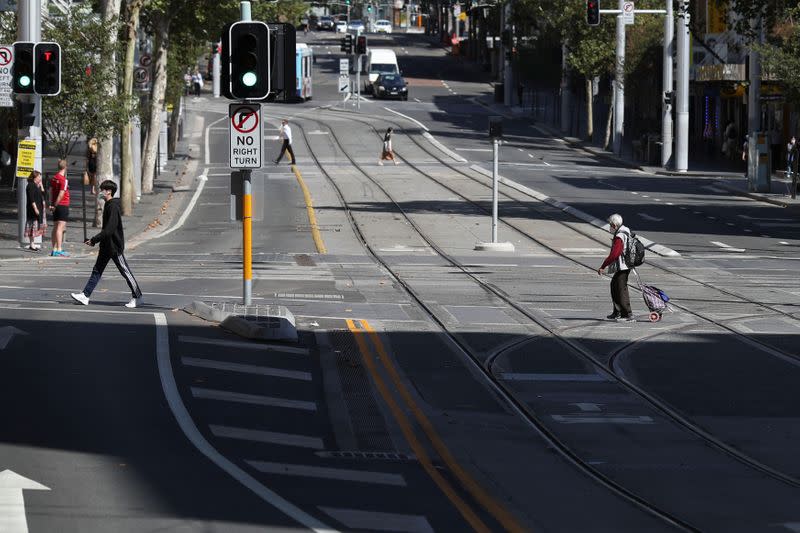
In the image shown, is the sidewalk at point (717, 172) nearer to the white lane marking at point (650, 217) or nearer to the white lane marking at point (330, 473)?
the white lane marking at point (650, 217)

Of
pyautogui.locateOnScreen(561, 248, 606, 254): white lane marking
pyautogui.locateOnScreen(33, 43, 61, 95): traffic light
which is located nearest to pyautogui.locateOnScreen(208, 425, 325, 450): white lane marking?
pyautogui.locateOnScreen(33, 43, 61, 95): traffic light

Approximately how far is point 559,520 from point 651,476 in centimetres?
182

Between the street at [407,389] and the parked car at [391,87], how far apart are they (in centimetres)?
5642

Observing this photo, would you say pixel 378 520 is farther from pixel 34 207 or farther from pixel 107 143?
pixel 107 143

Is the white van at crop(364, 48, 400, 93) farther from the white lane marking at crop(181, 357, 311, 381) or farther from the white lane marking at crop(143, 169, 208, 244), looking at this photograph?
the white lane marking at crop(181, 357, 311, 381)

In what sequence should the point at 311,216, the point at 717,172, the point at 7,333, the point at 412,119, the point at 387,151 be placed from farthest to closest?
the point at 412,119, the point at 717,172, the point at 387,151, the point at 311,216, the point at 7,333

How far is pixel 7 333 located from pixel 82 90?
58.8 feet

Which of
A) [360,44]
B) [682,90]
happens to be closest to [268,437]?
[682,90]

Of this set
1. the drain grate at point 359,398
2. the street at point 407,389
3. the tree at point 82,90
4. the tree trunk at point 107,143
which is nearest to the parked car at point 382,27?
the tree trunk at point 107,143

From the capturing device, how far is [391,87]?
92500mm

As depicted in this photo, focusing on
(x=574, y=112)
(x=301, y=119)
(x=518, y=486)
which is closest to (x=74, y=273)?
(x=518, y=486)

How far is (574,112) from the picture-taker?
87250 millimetres

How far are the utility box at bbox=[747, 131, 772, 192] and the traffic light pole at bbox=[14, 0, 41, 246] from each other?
2590 centimetres

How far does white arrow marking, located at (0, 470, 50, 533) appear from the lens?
975 centimetres
